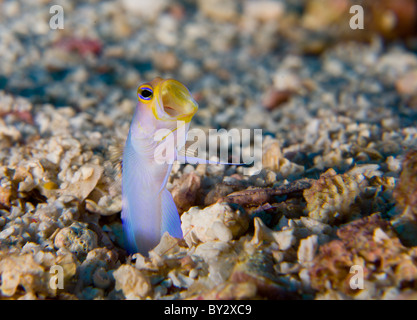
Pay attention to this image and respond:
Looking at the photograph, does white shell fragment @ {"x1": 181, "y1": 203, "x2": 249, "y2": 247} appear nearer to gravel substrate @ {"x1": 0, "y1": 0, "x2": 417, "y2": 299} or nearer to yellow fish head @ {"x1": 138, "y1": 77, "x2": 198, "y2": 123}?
gravel substrate @ {"x1": 0, "y1": 0, "x2": 417, "y2": 299}

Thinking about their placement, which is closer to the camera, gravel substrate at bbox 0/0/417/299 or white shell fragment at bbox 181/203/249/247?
gravel substrate at bbox 0/0/417/299

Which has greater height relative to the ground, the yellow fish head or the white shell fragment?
the yellow fish head

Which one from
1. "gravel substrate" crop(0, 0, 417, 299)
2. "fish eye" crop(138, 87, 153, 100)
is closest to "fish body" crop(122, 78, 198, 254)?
"fish eye" crop(138, 87, 153, 100)

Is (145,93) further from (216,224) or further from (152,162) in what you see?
(216,224)

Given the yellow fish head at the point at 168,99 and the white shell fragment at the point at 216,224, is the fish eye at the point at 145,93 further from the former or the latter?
the white shell fragment at the point at 216,224

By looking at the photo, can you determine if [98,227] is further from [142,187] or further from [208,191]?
[208,191]
